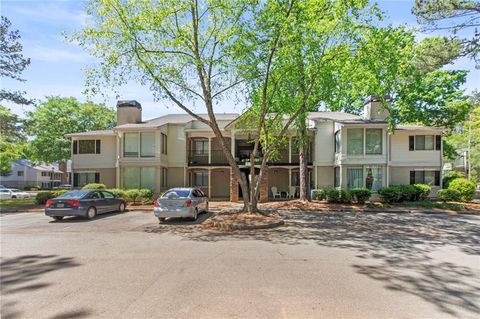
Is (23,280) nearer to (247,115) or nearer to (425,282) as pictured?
(425,282)

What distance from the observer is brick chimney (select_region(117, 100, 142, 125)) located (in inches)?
1142

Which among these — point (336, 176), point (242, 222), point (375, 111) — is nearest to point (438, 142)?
point (375, 111)

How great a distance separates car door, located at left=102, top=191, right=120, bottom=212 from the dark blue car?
11cm

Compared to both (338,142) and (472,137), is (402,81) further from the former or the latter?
(472,137)

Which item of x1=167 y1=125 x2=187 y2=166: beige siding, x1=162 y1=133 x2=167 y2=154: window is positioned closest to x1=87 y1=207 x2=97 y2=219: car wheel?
x1=162 y1=133 x2=167 y2=154: window

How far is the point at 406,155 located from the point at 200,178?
59.1 feet

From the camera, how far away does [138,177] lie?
25922 millimetres

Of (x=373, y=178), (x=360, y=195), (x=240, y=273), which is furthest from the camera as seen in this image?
(x=373, y=178)

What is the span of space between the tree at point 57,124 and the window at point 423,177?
40342 mm

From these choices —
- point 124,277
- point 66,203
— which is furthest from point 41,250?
point 66,203

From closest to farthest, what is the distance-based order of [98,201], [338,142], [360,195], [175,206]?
[175,206] → [98,201] → [360,195] → [338,142]

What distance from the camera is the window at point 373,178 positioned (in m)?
24.6

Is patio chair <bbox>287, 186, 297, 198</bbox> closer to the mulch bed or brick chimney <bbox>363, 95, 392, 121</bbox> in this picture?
brick chimney <bbox>363, 95, 392, 121</bbox>

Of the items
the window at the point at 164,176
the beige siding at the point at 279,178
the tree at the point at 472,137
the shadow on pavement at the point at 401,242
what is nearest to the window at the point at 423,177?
the shadow on pavement at the point at 401,242
